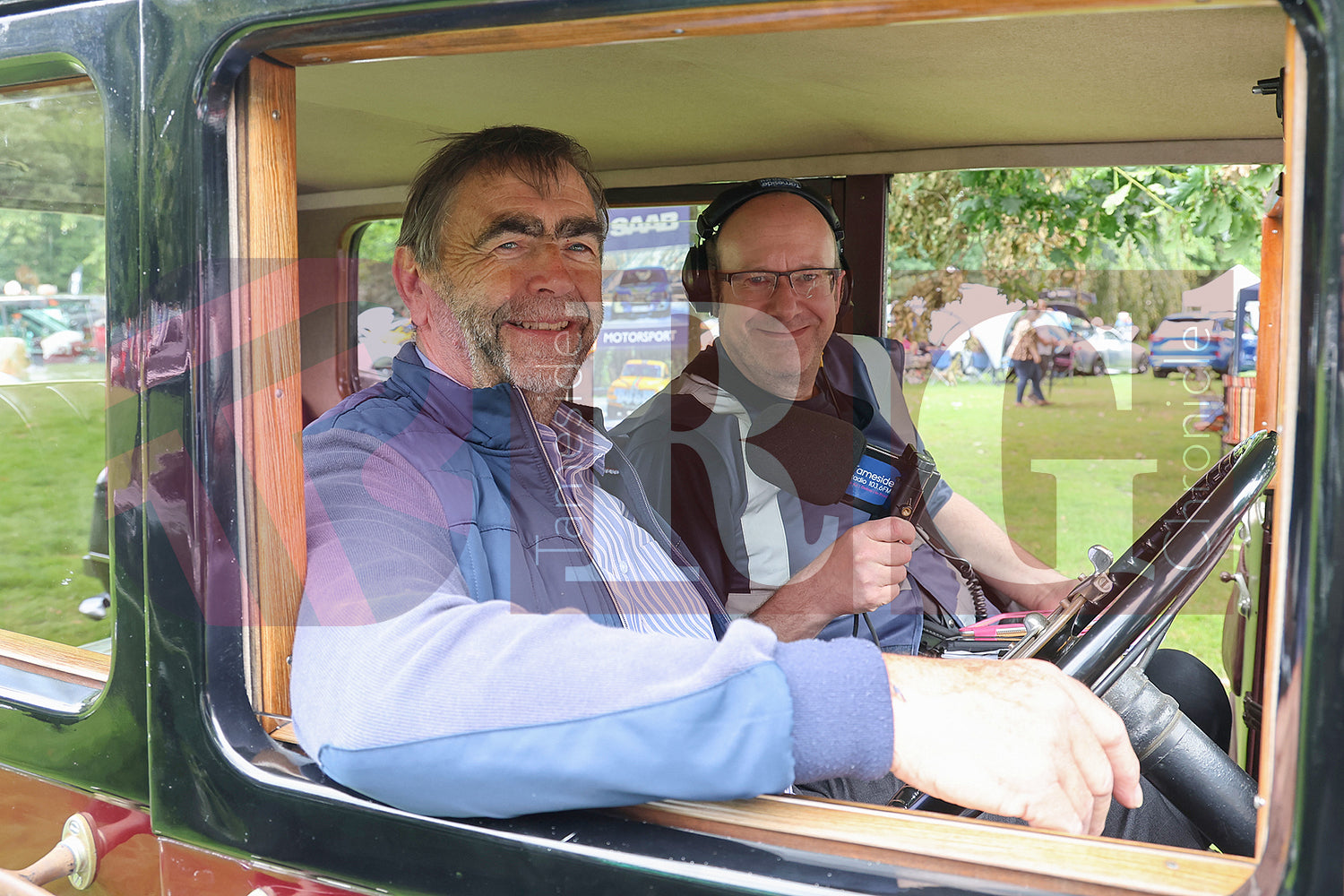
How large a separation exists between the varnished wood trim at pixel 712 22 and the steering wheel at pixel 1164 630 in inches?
30.8

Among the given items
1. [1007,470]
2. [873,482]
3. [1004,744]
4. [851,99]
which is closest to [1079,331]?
[1007,470]

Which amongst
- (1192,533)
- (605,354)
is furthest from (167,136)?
(605,354)

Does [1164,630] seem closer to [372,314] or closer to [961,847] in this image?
[961,847]

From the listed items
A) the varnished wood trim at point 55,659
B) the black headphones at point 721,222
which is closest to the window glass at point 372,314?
the black headphones at point 721,222

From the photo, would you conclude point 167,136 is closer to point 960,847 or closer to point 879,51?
point 960,847

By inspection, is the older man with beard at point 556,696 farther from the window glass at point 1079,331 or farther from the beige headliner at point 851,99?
the window glass at point 1079,331

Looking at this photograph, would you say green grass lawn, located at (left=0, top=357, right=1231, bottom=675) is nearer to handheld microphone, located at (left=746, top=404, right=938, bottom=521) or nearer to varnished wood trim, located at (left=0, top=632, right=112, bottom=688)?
varnished wood trim, located at (left=0, top=632, right=112, bottom=688)

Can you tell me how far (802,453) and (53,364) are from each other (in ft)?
5.05

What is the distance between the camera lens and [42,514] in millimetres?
1464

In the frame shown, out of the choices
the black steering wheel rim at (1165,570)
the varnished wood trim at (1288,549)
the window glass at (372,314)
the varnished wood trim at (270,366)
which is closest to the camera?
the varnished wood trim at (1288,549)

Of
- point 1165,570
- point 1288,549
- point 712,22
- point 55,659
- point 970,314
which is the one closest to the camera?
point 1288,549

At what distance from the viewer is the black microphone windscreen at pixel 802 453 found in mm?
2270

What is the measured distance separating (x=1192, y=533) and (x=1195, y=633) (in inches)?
108

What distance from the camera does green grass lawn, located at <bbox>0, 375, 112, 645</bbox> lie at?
1394 mm
